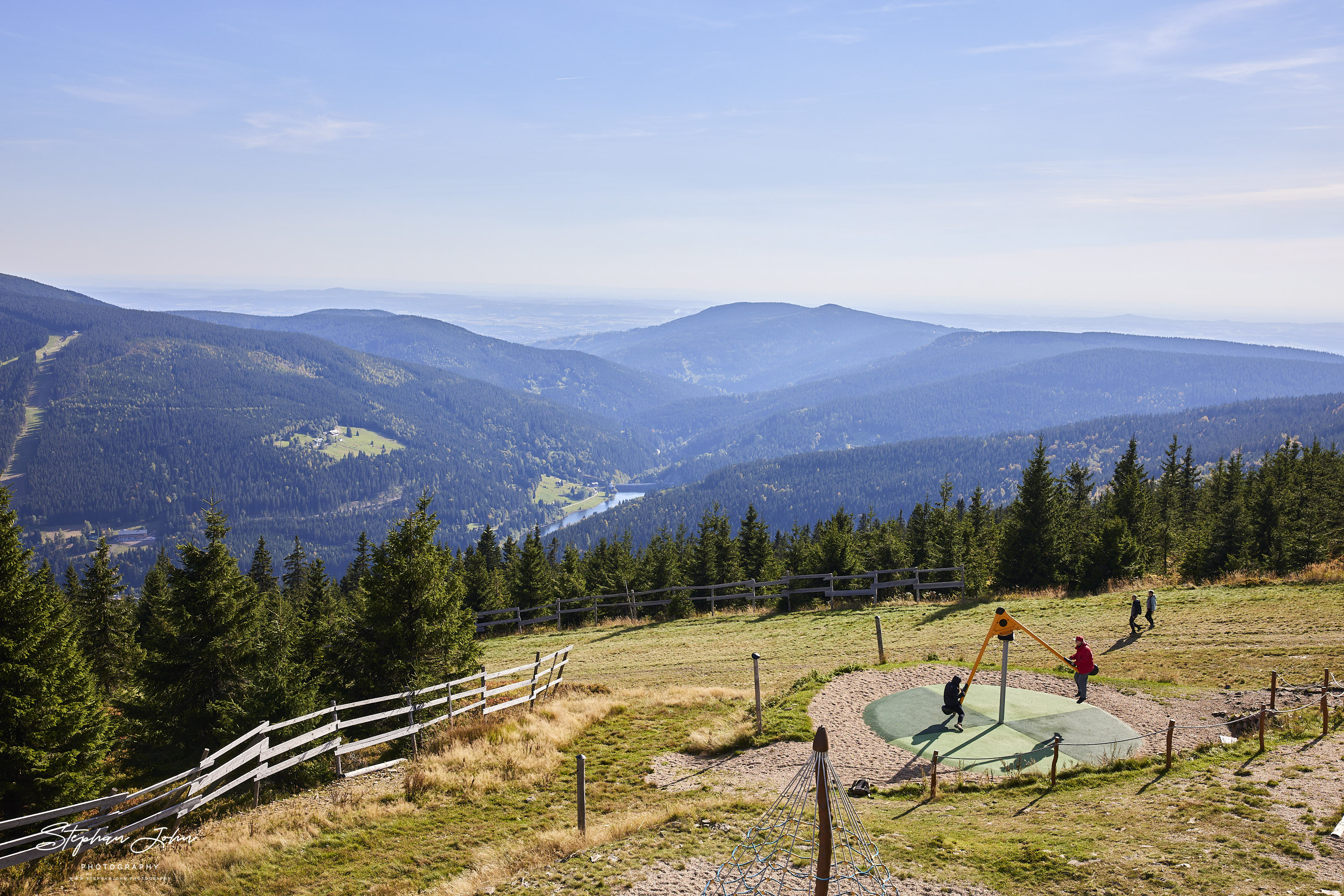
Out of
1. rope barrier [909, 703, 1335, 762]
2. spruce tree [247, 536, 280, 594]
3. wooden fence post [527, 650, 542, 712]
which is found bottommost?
spruce tree [247, 536, 280, 594]

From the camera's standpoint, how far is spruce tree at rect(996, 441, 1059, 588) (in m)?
34.6

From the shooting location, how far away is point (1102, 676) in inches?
742

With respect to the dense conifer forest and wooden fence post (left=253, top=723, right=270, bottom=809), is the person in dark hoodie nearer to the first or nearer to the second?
the dense conifer forest

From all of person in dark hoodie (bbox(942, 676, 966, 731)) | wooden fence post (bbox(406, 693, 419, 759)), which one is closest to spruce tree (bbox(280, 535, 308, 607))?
wooden fence post (bbox(406, 693, 419, 759))

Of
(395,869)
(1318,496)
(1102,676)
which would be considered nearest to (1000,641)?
(1102,676)

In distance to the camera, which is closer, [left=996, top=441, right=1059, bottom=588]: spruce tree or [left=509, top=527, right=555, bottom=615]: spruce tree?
[left=996, top=441, right=1059, bottom=588]: spruce tree

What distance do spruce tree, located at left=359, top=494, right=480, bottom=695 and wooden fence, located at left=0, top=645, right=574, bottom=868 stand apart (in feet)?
2.47

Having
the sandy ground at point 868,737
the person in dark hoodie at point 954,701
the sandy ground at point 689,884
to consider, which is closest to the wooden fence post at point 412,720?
the sandy ground at point 868,737

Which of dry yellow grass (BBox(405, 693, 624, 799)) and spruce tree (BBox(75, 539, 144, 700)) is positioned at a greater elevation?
dry yellow grass (BBox(405, 693, 624, 799))

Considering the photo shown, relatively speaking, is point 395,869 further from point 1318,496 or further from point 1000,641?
point 1318,496

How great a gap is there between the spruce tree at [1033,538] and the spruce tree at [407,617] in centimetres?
2789

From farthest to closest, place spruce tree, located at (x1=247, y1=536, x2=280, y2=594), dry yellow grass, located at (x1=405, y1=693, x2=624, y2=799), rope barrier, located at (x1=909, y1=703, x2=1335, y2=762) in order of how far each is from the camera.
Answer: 1. spruce tree, located at (x1=247, y1=536, x2=280, y2=594)
2. rope barrier, located at (x1=909, y1=703, x2=1335, y2=762)
3. dry yellow grass, located at (x1=405, y1=693, x2=624, y2=799)

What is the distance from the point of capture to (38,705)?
551 inches

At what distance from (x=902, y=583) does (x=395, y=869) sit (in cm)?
2579
